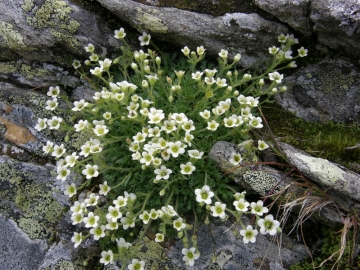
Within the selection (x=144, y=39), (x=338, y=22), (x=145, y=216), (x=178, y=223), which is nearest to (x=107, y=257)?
(x=145, y=216)

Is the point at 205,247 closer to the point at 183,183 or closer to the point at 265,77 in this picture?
the point at 183,183

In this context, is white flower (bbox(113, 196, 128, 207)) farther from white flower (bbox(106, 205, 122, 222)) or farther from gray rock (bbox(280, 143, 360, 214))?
gray rock (bbox(280, 143, 360, 214))

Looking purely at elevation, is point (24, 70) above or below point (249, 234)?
below

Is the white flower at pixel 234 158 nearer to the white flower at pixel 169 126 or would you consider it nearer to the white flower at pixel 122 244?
the white flower at pixel 169 126

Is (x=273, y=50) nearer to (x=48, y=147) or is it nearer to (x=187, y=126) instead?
(x=187, y=126)

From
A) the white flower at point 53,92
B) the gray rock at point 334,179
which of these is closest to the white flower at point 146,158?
the gray rock at point 334,179

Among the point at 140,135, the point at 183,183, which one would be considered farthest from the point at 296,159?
the point at 140,135
